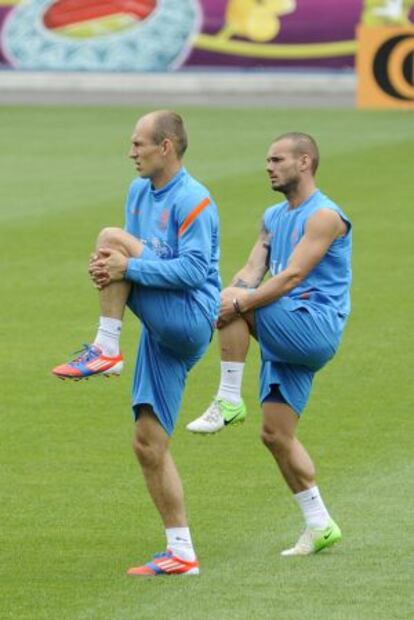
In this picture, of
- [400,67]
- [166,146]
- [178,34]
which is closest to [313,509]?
[166,146]

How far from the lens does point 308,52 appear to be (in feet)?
127

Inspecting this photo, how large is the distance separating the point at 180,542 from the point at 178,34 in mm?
30063

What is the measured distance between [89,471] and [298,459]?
2412 mm

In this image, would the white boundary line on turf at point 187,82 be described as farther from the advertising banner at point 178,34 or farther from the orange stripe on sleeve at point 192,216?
the orange stripe on sleeve at point 192,216

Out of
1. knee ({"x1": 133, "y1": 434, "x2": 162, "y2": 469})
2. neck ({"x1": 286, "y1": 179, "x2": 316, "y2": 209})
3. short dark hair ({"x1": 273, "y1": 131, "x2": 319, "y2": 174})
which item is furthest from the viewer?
neck ({"x1": 286, "y1": 179, "x2": 316, "y2": 209})

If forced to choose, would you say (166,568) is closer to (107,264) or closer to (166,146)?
(107,264)

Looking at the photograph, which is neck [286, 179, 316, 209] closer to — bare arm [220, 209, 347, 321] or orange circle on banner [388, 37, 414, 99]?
bare arm [220, 209, 347, 321]

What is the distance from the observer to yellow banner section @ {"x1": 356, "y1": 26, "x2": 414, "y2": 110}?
3453 centimetres

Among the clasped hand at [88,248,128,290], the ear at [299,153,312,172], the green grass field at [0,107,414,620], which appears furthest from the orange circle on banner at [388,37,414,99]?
the clasped hand at [88,248,128,290]

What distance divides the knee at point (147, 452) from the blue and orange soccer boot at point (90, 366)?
1.19 feet

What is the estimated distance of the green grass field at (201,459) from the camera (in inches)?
360

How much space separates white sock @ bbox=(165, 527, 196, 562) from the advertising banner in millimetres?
29283

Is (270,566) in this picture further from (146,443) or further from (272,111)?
(272,111)

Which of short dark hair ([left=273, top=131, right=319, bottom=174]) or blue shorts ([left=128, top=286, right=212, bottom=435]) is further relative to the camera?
short dark hair ([left=273, top=131, right=319, bottom=174])
